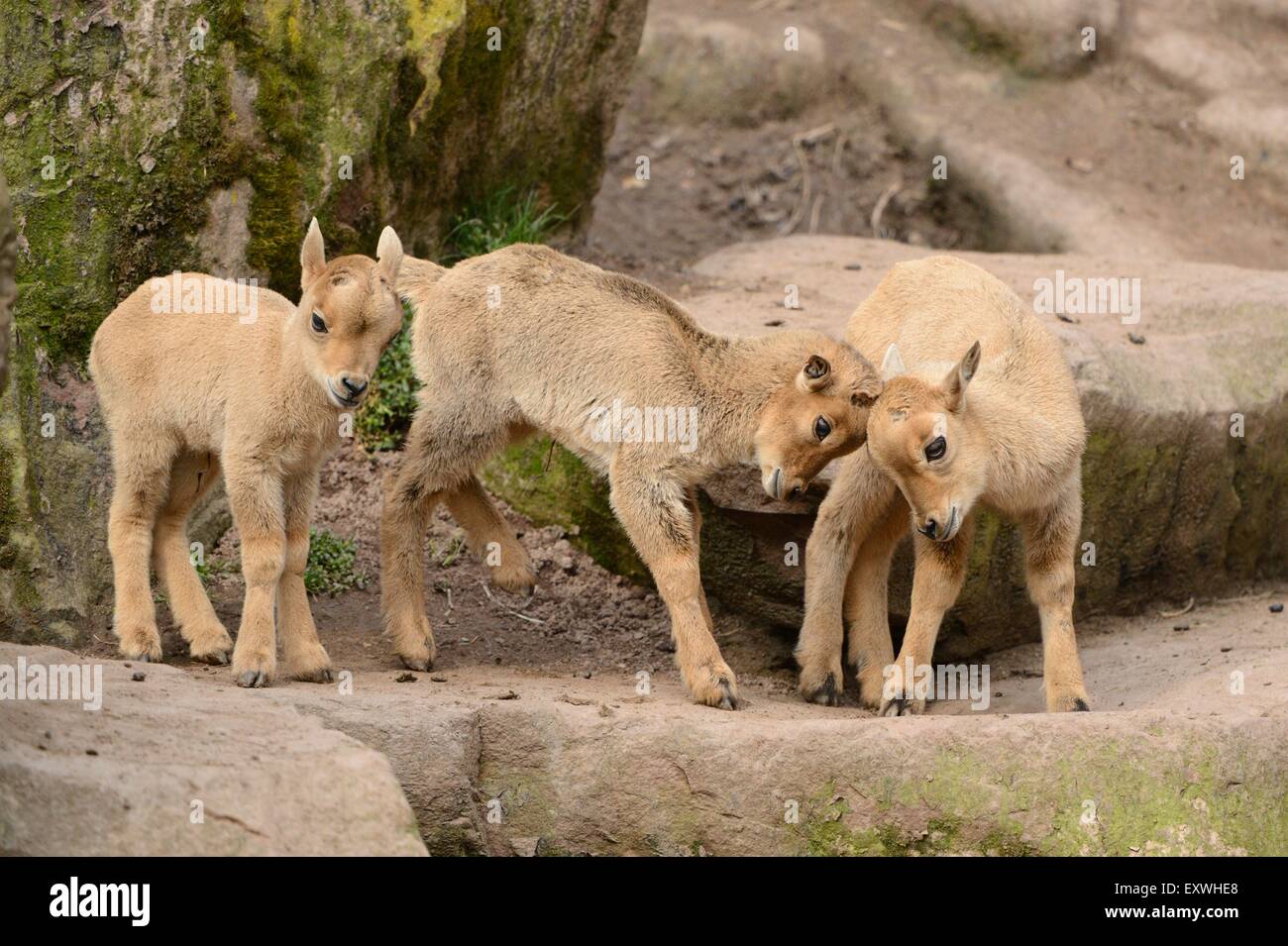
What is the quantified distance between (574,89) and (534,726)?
6786 millimetres

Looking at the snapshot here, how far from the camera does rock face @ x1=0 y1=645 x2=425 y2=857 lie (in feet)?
18.9

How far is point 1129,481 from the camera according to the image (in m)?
10.5

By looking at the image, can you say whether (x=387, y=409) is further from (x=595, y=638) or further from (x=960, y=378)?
(x=960, y=378)

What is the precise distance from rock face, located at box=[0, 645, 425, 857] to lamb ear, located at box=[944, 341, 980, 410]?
3343 millimetres

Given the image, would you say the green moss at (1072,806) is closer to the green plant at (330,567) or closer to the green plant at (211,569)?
the green plant at (330,567)

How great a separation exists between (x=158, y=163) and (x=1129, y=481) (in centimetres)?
635

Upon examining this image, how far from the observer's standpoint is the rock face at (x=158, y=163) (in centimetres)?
900

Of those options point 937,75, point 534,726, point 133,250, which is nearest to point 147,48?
point 133,250

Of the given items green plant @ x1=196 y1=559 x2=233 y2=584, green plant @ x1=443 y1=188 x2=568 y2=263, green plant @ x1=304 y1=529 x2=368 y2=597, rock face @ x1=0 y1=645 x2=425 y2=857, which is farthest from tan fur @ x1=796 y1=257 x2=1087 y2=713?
green plant @ x1=196 y1=559 x2=233 y2=584

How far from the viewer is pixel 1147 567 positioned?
11047mm

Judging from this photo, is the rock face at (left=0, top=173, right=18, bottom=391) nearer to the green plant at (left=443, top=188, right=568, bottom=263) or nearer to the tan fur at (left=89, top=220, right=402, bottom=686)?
the tan fur at (left=89, top=220, right=402, bottom=686)

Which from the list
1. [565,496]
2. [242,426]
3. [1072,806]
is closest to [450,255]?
[565,496]

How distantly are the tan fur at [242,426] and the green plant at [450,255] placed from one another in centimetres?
257

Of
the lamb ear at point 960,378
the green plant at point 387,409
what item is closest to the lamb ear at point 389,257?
the lamb ear at point 960,378
